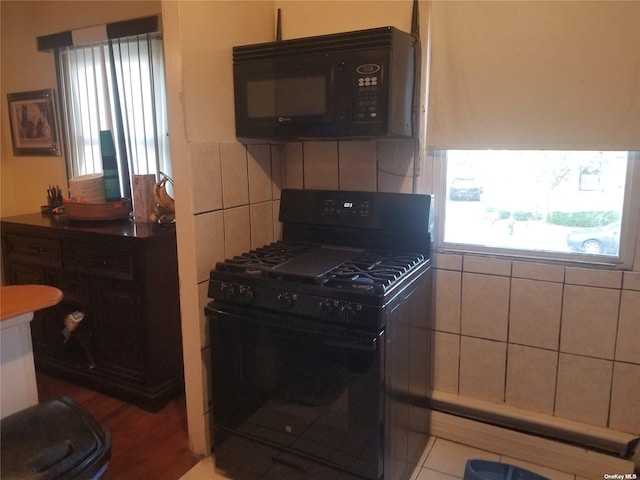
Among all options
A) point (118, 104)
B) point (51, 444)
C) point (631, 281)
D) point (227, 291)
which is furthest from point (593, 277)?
point (118, 104)

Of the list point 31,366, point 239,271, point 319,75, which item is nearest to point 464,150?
point 319,75

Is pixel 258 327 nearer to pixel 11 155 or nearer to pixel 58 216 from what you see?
pixel 58 216

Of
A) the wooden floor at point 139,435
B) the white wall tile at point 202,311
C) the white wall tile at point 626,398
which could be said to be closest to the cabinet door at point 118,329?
the wooden floor at point 139,435

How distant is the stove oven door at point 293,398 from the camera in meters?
1.54

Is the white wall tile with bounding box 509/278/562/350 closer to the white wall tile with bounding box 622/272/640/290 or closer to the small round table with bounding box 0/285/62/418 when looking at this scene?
the white wall tile with bounding box 622/272/640/290

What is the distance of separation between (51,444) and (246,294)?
71 centimetres

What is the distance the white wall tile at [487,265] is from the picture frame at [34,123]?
2841mm

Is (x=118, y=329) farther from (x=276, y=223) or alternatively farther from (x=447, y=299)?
(x=447, y=299)

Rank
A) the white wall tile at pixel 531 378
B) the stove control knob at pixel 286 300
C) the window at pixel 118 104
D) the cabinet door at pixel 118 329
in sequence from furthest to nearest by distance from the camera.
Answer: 1. the window at pixel 118 104
2. the cabinet door at pixel 118 329
3. the white wall tile at pixel 531 378
4. the stove control knob at pixel 286 300

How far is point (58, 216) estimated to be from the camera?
9.39ft

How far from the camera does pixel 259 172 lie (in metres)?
2.20

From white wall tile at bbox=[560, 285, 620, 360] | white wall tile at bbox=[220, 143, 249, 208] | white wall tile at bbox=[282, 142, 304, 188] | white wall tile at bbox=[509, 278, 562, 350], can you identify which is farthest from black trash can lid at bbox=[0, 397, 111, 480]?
white wall tile at bbox=[560, 285, 620, 360]

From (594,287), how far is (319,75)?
1.31m

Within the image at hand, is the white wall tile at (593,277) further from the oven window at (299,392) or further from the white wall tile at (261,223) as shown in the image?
the white wall tile at (261,223)
